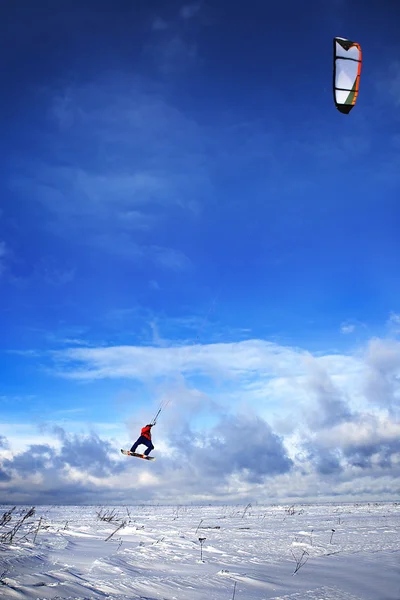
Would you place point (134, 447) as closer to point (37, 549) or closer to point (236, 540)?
point (236, 540)

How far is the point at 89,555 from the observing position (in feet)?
29.8

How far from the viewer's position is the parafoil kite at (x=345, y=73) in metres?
10.4

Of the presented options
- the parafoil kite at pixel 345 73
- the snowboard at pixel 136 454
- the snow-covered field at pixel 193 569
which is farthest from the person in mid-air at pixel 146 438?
the parafoil kite at pixel 345 73

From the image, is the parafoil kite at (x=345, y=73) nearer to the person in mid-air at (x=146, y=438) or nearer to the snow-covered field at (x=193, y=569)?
the snow-covered field at (x=193, y=569)

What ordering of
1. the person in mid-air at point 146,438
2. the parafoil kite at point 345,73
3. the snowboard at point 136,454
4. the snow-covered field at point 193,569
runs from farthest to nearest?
1. the snowboard at point 136,454
2. the person in mid-air at point 146,438
3. the parafoil kite at point 345,73
4. the snow-covered field at point 193,569

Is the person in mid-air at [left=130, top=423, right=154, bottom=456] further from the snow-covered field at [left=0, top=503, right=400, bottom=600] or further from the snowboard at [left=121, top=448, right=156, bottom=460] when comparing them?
the snow-covered field at [left=0, top=503, right=400, bottom=600]

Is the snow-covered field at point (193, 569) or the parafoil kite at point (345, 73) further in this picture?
the parafoil kite at point (345, 73)

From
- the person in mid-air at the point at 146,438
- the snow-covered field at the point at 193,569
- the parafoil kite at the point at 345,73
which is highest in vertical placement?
the parafoil kite at the point at 345,73

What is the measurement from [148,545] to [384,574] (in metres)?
6.75

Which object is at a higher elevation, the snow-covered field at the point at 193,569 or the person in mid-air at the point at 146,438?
the person in mid-air at the point at 146,438

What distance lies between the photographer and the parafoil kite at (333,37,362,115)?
1041cm

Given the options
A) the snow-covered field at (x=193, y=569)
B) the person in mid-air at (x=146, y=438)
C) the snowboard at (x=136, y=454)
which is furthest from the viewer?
the snowboard at (x=136, y=454)

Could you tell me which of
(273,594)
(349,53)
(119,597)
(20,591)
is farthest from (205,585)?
(349,53)

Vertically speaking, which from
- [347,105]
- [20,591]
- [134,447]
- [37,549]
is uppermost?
[347,105]
